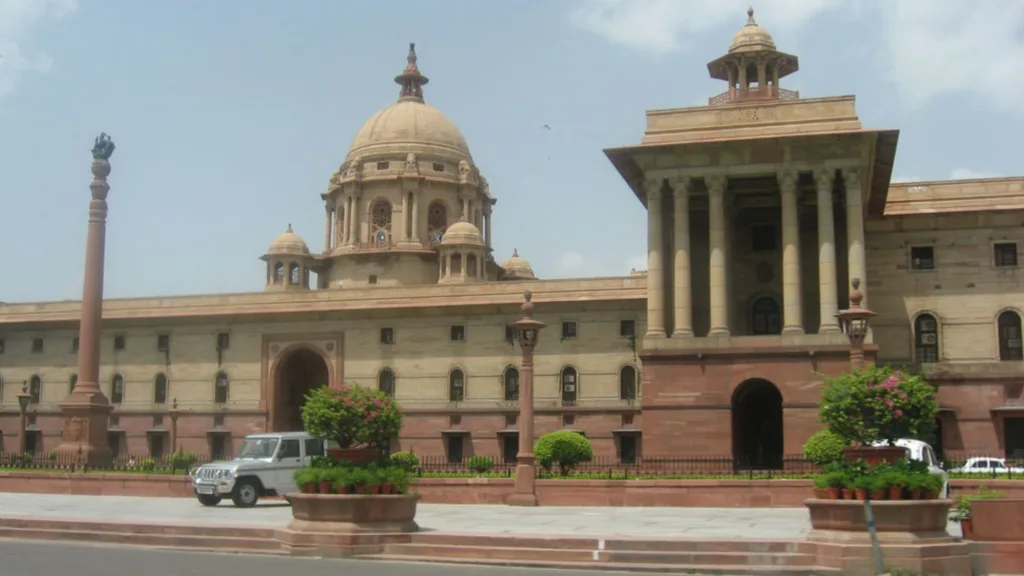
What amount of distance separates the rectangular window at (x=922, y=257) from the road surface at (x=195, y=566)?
3047 centimetres

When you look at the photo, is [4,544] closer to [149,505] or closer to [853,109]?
[149,505]

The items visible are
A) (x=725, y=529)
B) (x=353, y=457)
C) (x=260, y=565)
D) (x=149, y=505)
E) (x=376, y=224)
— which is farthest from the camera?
(x=376, y=224)

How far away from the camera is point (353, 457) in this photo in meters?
20.1

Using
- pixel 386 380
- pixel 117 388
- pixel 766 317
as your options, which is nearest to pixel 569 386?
pixel 386 380

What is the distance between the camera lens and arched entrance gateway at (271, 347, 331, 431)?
56.2m

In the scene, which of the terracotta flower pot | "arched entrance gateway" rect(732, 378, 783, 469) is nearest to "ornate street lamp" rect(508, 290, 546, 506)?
"arched entrance gateway" rect(732, 378, 783, 469)

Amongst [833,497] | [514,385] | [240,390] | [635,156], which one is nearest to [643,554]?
[833,497]

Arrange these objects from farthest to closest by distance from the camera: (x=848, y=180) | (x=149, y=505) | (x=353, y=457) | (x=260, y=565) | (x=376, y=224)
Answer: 1. (x=376, y=224)
2. (x=848, y=180)
3. (x=149, y=505)
4. (x=353, y=457)
5. (x=260, y=565)

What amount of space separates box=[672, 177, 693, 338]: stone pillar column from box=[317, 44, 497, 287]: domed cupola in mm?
25690

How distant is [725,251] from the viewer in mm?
39906

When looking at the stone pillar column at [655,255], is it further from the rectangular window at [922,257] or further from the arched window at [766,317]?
the rectangular window at [922,257]

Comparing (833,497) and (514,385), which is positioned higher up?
(514,385)

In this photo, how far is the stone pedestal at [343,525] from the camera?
18859 millimetres

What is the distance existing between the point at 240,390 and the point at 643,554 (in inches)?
1631
